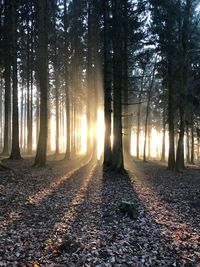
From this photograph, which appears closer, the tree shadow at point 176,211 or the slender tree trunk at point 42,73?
the tree shadow at point 176,211

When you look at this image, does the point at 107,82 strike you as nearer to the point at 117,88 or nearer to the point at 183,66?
the point at 117,88

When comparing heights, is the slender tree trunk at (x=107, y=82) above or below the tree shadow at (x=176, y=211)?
above

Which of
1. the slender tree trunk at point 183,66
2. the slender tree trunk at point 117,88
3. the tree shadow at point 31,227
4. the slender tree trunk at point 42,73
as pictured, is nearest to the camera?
the tree shadow at point 31,227

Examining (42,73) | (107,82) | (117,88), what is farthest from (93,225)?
(42,73)

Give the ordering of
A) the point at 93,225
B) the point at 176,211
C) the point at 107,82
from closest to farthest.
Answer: the point at 93,225
the point at 176,211
the point at 107,82

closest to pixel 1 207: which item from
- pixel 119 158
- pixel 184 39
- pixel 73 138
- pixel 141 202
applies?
pixel 141 202

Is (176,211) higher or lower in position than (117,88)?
lower

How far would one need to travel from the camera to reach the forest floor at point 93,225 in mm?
5998

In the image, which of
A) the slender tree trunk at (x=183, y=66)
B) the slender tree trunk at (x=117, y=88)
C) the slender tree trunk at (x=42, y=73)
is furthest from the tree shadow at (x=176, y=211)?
the slender tree trunk at (x=42, y=73)

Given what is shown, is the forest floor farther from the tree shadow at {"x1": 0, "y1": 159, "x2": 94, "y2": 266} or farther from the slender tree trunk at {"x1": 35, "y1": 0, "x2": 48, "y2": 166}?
the slender tree trunk at {"x1": 35, "y1": 0, "x2": 48, "y2": 166}

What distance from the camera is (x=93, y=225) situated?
7.91 meters

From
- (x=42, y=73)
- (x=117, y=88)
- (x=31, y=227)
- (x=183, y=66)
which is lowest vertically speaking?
(x=31, y=227)

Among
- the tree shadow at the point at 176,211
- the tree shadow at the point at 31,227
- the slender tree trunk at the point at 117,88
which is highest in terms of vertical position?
the slender tree trunk at the point at 117,88

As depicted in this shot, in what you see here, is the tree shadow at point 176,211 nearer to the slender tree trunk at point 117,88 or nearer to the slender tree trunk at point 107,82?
the slender tree trunk at point 117,88
